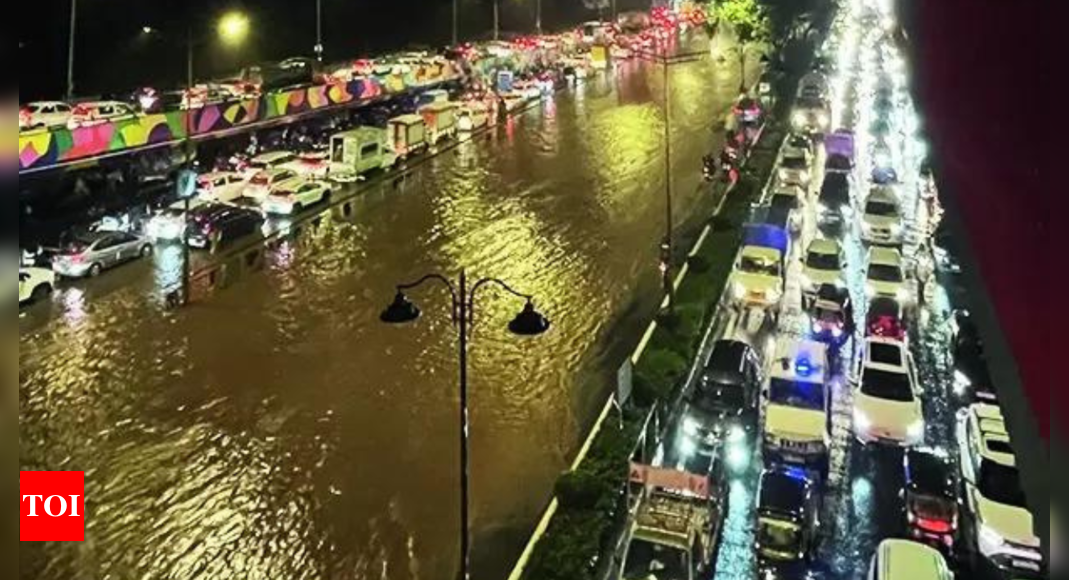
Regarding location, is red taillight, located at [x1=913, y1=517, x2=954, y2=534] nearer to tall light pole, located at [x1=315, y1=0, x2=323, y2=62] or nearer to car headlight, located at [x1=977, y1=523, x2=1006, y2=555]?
car headlight, located at [x1=977, y1=523, x2=1006, y2=555]

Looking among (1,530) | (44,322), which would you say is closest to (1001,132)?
(1,530)

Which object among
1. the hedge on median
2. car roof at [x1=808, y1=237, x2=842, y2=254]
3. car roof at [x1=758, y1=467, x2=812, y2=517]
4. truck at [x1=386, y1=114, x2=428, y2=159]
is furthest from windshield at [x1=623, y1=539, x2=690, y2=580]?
truck at [x1=386, y1=114, x2=428, y2=159]

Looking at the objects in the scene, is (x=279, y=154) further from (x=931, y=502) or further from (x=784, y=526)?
(x=931, y=502)

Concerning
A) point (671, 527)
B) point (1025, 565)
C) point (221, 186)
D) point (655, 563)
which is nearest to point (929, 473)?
point (1025, 565)

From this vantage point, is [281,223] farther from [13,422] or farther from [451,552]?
[13,422]

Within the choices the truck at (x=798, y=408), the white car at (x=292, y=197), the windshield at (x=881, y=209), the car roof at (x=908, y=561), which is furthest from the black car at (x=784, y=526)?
the white car at (x=292, y=197)

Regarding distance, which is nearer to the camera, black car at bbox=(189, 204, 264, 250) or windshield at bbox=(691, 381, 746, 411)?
windshield at bbox=(691, 381, 746, 411)
